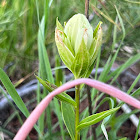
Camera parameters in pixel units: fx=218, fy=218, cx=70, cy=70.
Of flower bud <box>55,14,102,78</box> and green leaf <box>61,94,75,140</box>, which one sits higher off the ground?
flower bud <box>55,14,102,78</box>

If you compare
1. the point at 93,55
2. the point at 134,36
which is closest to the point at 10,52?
the point at 134,36

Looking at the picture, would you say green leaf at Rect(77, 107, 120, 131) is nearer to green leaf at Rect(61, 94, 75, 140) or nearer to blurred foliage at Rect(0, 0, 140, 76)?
green leaf at Rect(61, 94, 75, 140)

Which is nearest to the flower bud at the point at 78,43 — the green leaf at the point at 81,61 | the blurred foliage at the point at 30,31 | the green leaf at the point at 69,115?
the green leaf at the point at 81,61

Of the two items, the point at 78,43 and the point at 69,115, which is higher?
the point at 78,43

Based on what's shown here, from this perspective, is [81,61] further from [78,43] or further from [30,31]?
[30,31]

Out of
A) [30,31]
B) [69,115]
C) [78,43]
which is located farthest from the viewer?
[30,31]

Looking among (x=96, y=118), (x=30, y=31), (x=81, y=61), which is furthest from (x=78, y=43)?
(x=30, y=31)

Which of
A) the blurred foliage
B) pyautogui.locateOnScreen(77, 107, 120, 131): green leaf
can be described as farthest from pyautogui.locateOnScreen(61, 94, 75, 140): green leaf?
the blurred foliage

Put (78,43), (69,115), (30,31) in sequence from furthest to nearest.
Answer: (30,31) < (69,115) < (78,43)
